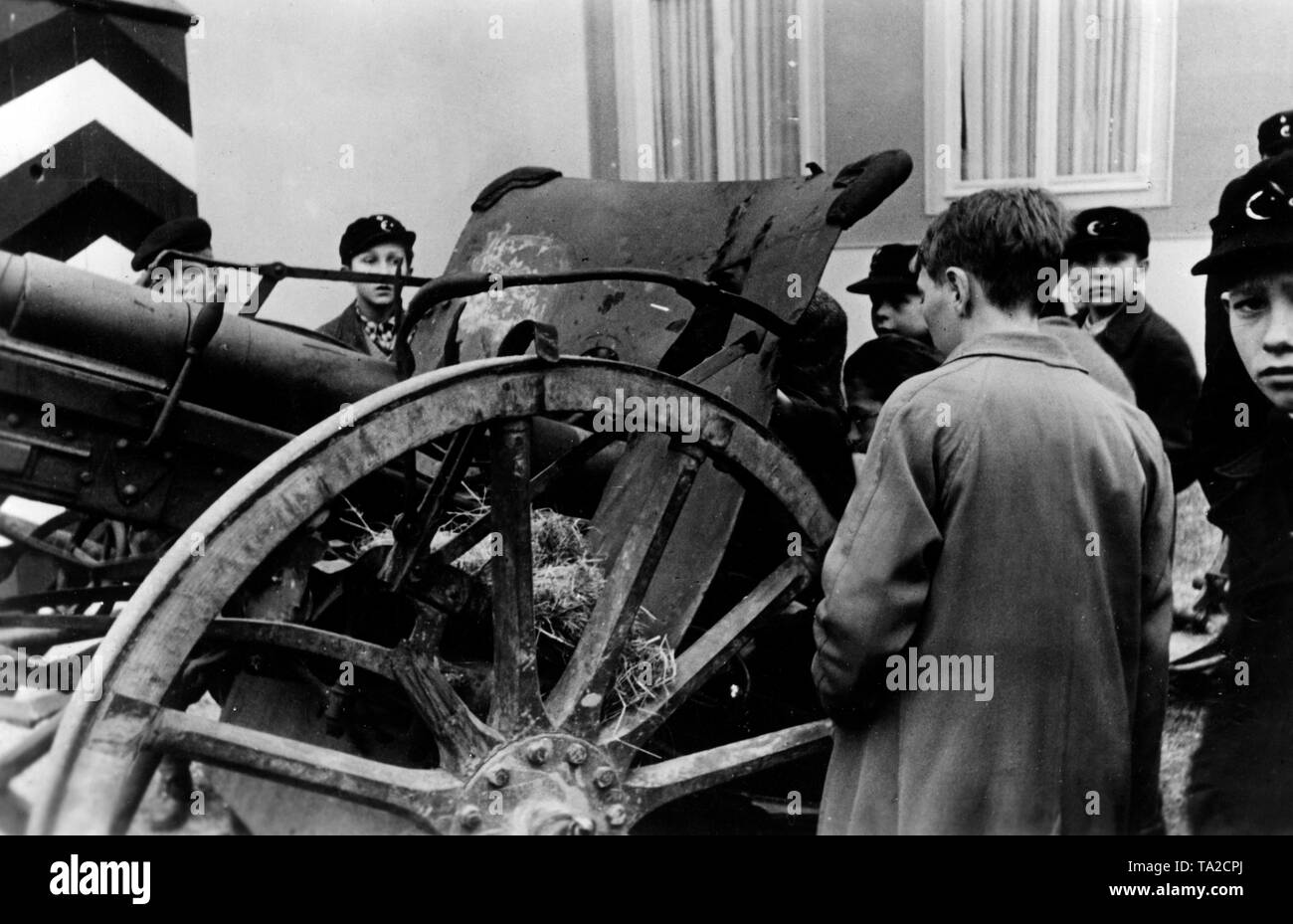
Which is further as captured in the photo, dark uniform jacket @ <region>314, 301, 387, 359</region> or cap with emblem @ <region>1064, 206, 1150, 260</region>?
dark uniform jacket @ <region>314, 301, 387, 359</region>

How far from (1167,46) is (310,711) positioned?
2752mm

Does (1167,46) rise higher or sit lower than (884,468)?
higher

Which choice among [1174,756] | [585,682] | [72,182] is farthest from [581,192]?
[1174,756]

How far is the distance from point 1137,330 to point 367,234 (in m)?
2.45

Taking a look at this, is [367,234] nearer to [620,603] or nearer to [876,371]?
[876,371]

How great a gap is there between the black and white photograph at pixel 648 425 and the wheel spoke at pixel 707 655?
0.05 ft

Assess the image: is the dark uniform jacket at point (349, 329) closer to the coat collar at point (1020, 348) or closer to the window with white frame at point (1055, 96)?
the window with white frame at point (1055, 96)

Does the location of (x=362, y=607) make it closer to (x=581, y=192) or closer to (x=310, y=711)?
(x=310, y=711)

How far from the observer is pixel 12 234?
9.79 feet

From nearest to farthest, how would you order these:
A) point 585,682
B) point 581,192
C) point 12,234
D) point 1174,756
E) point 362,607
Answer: point 585,682
point 362,607
point 12,234
point 1174,756
point 581,192

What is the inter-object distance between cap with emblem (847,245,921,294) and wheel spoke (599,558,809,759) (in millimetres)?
1577

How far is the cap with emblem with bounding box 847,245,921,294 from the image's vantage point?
4.00 m

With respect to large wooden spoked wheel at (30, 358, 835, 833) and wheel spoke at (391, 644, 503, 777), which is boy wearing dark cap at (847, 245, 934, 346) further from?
wheel spoke at (391, 644, 503, 777)

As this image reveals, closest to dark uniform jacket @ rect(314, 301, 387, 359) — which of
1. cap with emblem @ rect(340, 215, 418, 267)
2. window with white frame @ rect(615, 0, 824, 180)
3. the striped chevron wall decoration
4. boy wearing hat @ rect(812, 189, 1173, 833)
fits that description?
cap with emblem @ rect(340, 215, 418, 267)
